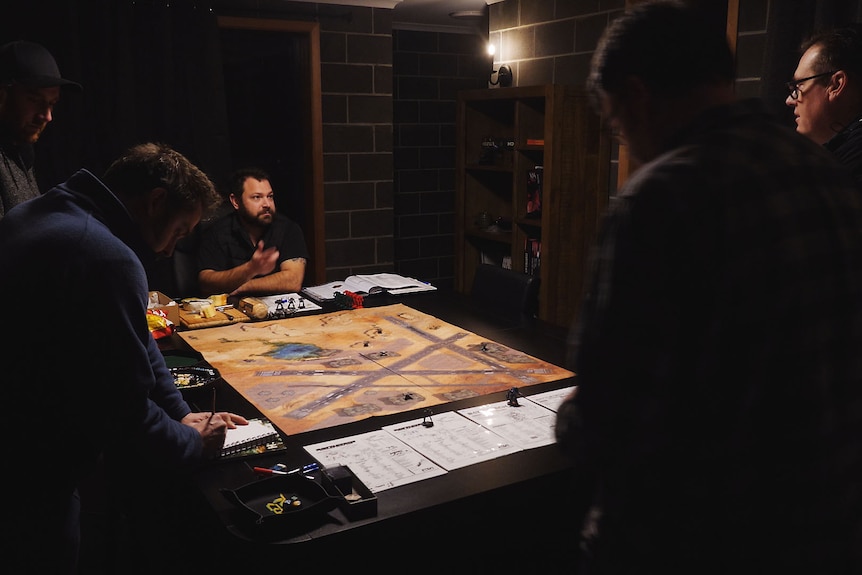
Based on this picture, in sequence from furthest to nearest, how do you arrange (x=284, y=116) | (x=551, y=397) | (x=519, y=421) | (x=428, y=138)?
(x=428, y=138) < (x=284, y=116) < (x=551, y=397) < (x=519, y=421)

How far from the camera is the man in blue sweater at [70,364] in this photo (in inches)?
52.5

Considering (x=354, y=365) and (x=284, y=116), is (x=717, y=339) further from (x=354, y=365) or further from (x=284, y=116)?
(x=284, y=116)

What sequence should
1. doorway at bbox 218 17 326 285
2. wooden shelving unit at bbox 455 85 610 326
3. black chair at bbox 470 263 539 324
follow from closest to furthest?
1. black chair at bbox 470 263 539 324
2. wooden shelving unit at bbox 455 85 610 326
3. doorway at bbox 218 17 326 285

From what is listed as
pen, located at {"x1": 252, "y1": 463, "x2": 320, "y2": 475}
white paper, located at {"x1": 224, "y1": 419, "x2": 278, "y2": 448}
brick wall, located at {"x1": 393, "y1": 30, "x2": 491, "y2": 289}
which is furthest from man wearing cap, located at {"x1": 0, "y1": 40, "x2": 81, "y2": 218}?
brick wall, located at {"x1": 393, "y1": 30, "x2": 491, "y2": 289}

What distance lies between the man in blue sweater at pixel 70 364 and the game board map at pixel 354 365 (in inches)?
13.5

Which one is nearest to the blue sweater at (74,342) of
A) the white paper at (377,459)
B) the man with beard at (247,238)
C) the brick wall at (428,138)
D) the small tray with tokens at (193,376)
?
the white paper at (377,459)

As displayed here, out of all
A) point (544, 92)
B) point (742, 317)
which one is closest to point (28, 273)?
point (742, 317)

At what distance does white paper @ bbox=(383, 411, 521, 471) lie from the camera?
152 centimetres

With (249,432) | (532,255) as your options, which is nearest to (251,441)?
(249,432)

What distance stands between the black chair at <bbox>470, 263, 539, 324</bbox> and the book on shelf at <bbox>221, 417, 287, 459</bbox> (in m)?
1.23

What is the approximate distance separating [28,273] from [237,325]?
123cm

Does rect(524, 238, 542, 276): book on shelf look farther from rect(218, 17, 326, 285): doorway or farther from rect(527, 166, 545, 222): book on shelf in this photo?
rect(218, 17, 326, 285): doorway

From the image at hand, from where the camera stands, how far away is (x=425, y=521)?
52.4 inches

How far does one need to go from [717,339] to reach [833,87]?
137 cm
